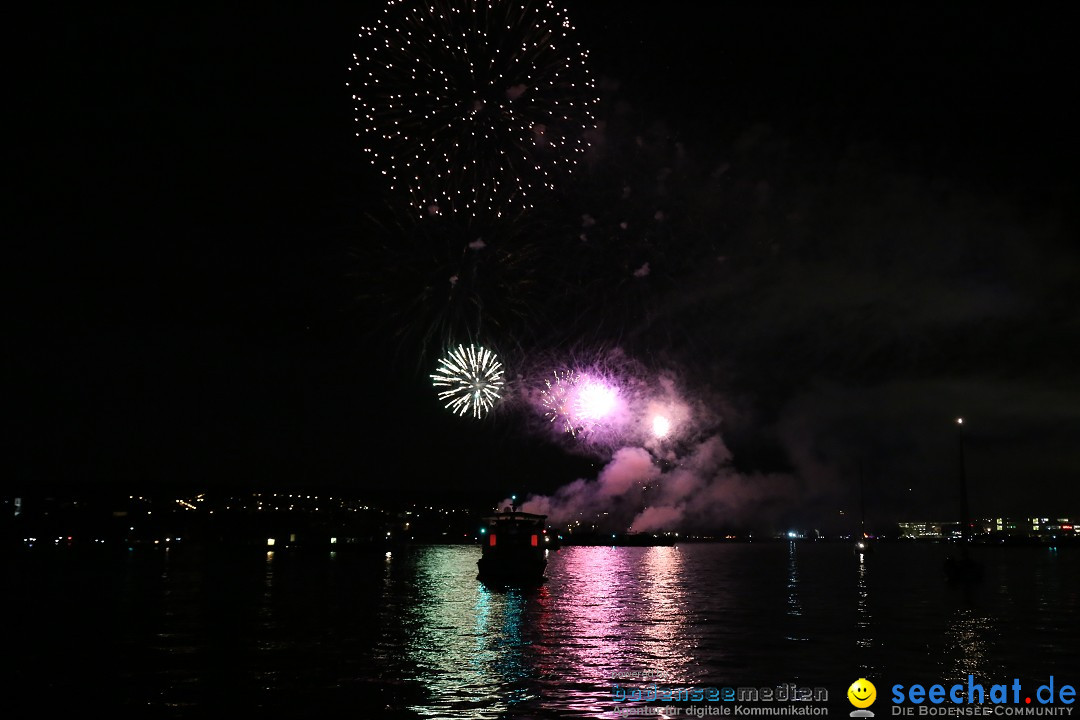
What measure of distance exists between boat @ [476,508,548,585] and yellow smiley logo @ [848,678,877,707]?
52.9 metres

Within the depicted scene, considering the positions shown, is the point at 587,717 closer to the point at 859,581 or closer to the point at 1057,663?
the point at 1057,663

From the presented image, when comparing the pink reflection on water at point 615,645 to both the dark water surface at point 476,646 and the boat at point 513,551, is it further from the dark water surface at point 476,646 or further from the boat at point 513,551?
the boat at point 513,551

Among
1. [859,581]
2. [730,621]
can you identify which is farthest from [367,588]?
[859,581]

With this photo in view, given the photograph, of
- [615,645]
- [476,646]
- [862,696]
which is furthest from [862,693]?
[476,646]

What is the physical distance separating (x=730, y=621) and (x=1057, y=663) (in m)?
16.8

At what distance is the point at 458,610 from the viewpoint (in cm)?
5328

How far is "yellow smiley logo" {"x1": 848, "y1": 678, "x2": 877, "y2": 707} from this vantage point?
81.9ft

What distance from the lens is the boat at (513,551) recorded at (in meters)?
79.0

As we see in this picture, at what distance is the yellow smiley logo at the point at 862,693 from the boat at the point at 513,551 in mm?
52948

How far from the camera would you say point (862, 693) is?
26.2 m

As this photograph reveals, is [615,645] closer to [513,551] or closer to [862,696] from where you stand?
[862,696]

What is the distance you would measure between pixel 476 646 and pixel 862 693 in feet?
52.4

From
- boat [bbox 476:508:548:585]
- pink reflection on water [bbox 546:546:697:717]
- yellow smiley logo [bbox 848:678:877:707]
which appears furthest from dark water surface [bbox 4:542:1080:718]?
boat [bbox 476:508:548:585]

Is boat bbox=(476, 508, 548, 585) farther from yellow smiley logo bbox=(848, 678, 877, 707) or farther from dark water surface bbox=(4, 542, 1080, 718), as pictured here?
yellow smiley logo bbox=(848, 678, 877, 707)
